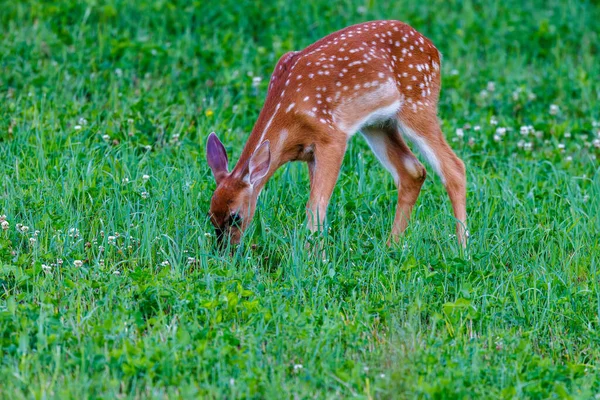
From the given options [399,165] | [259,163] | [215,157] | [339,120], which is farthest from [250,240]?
[399,165]

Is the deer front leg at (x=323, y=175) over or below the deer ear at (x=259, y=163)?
below

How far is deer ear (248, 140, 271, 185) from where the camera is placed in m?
6.47

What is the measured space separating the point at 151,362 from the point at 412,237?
2436 millimetres

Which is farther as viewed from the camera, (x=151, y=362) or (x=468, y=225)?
A: (x=468, y=225)

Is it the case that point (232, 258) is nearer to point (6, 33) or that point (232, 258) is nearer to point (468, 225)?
point (468, 225)

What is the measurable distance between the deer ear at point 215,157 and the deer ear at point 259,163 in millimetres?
269

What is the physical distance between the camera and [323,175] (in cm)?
680

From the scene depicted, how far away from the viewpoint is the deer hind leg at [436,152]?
280 inches

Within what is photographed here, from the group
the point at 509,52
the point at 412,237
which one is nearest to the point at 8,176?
the point at 412,237

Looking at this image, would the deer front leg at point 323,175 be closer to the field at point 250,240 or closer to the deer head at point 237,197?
the field at point 250,240

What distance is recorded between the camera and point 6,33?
1058 cm

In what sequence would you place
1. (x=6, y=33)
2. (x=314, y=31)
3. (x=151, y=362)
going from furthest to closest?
1. (x=314, y=31)
2. (x=6, y=33)
3. (x=151, y=362)

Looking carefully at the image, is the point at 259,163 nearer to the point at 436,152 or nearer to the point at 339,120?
the point at 339,120

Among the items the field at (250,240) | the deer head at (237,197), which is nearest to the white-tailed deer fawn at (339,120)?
the deer head at (237,197)
